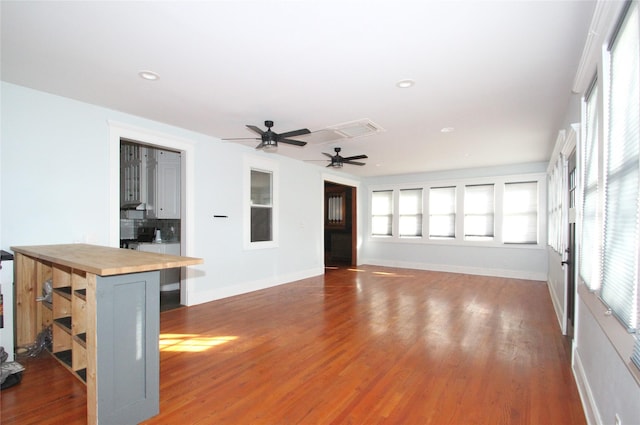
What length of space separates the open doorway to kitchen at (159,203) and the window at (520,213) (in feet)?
22.1

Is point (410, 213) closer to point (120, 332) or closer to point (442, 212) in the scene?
point (442, 212)

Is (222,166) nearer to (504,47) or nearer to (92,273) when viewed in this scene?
(92,273)

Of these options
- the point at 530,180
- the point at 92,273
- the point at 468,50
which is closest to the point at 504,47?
the point at 468,50

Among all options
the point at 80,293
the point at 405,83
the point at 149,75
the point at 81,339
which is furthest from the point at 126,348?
the point at 405,83

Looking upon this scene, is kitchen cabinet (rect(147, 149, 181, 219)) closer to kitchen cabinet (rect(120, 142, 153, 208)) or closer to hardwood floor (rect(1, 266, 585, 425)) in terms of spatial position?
kitchen cabinet (rect(120, 142, 153, 208))

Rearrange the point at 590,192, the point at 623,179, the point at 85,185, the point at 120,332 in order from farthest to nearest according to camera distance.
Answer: the point at 85,185
the point at 590,192
the point at 120,332
the point at 623,179

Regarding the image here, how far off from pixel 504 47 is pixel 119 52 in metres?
2.94

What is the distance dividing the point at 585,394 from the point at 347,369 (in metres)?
1.70

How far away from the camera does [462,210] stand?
7.57 metres

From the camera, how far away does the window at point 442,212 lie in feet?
25.5

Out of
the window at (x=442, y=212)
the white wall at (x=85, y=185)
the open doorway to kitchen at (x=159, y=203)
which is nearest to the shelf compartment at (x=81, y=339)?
the white wall at (x=85, y=185)

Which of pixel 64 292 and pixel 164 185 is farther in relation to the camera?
pixel 164 185

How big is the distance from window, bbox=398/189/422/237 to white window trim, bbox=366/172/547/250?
11 centimetres

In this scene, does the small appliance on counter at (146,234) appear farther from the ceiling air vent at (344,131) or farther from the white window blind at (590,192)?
the white window blind at (590,192)
